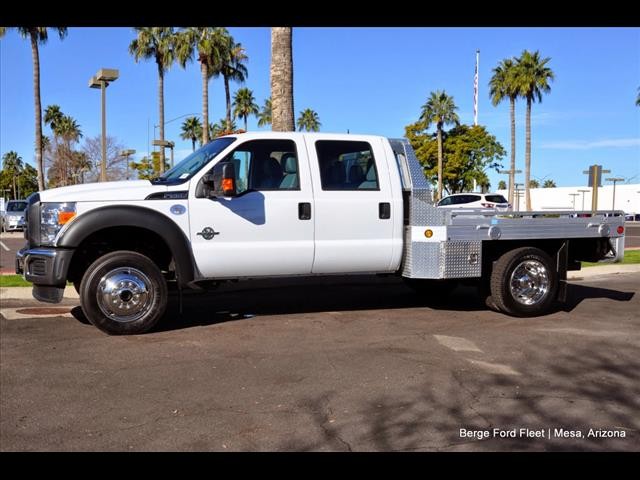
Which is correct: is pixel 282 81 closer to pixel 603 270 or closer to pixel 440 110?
pixel 603 270

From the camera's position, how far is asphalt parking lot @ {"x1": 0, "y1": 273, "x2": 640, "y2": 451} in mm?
3666

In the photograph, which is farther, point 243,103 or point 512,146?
point 243,103

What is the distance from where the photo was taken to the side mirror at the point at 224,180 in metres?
6.16

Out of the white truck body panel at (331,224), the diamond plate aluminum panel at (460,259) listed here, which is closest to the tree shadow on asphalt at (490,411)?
the diamond plate aluminum panel at (460,259)

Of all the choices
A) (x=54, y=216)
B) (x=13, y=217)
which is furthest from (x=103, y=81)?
(x=13, y=217)

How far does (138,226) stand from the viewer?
240 inches

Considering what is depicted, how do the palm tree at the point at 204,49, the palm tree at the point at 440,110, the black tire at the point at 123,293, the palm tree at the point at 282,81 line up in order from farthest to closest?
the palm tree at the point at 440,110, the palm tree at the point at 204,49, the palm tree at the point at 282,81, the black tire at the point at 123,293

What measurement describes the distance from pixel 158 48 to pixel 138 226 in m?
27.6

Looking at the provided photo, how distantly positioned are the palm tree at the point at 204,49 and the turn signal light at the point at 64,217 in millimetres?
24074

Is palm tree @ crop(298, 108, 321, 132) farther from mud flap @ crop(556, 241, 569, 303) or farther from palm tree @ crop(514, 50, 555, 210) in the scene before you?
mud flap @ crop(556, 241, 569, 303)

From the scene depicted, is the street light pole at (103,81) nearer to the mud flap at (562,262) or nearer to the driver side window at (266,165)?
the driver side window at (266,165)

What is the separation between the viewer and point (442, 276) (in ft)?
22.8
